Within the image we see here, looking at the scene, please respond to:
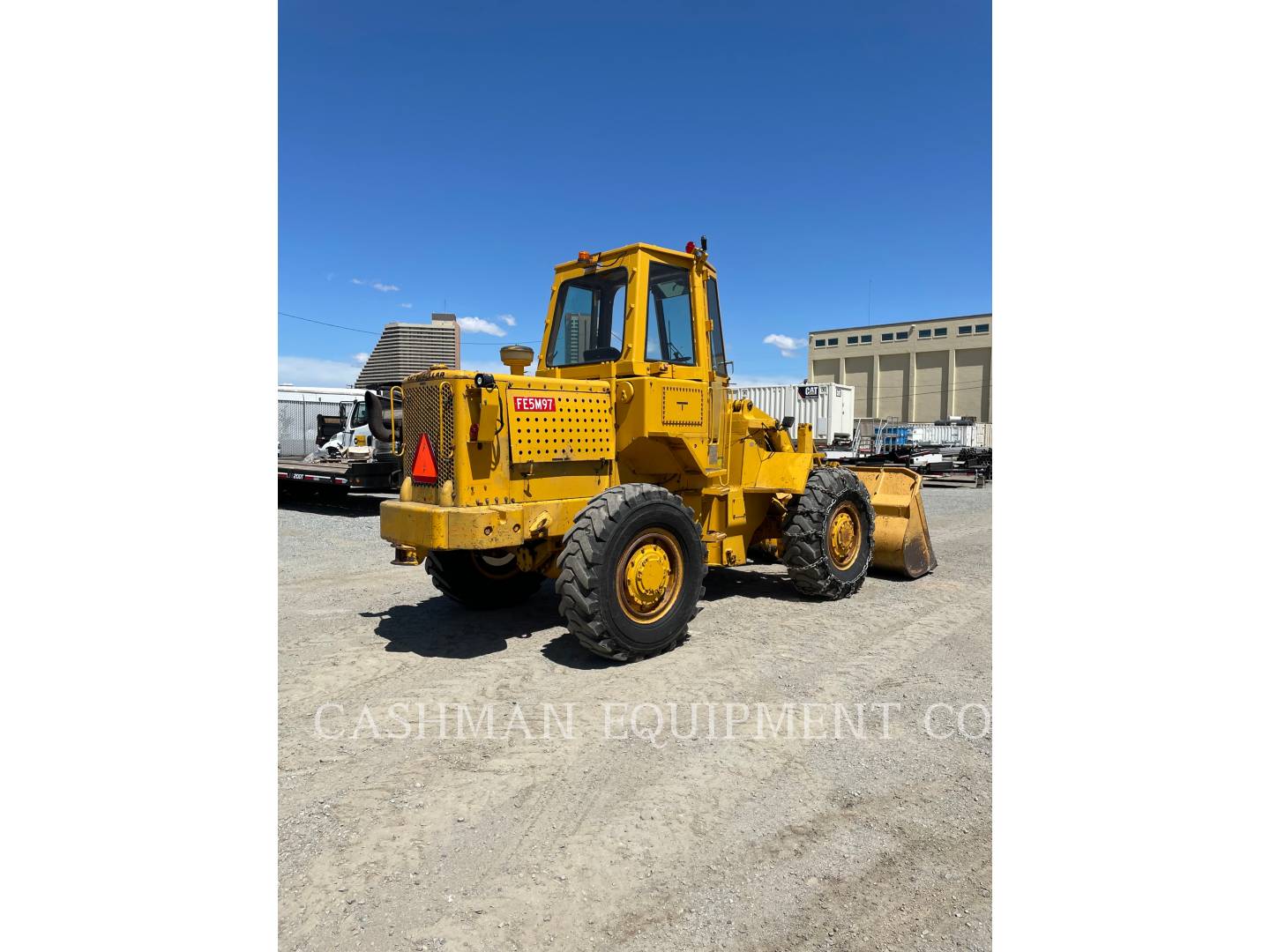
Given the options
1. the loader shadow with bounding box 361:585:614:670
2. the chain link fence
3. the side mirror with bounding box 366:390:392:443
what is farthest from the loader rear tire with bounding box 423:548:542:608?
the chain link fence

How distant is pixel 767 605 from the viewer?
22.1 ft

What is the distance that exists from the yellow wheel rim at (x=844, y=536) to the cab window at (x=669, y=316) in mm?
2089

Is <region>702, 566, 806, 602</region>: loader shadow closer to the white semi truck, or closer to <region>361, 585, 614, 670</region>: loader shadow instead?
<region>361, 585, 614, 670</region>: loader shadow

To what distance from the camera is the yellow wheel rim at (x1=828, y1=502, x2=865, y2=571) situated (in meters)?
6.94

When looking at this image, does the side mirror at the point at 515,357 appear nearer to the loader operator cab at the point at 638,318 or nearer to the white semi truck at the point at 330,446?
the loader operator cab at the point at 638,318

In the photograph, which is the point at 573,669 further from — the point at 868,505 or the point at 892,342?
the point at 892,342

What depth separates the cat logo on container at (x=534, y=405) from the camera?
16.7 feet

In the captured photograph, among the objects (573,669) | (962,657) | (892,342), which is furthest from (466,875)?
(892,342)

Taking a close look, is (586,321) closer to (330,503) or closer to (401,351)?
(401,351)

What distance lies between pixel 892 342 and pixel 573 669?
47.4 meters

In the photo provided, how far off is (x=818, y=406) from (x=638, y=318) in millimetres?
20161

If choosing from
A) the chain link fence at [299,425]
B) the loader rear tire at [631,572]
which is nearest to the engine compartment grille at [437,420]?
the loader rear tire at [631,572]

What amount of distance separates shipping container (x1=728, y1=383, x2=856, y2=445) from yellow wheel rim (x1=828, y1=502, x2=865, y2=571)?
17.5 m

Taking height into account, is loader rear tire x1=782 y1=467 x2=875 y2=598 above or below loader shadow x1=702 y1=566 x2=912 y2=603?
above
